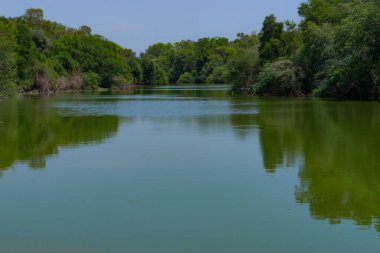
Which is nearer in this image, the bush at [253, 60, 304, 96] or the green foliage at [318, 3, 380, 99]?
the green foliage at [318, 3, 380, 99]

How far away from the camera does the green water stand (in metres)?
7.89

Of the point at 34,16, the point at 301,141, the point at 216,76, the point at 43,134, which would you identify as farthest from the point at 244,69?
the point at 216,76

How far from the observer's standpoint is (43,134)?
829 inches

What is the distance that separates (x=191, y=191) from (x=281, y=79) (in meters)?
38.5

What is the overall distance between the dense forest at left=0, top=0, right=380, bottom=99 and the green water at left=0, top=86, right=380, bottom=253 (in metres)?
17.4

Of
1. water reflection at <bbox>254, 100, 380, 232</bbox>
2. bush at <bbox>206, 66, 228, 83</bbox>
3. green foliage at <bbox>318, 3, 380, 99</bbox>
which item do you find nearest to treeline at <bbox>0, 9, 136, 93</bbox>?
bush at <bbox>206, 66, 228, 83</bbox>

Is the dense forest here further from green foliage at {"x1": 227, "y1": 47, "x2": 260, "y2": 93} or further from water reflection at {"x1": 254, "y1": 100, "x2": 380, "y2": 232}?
water reflection at {"x1": 254, "y1": 100, "x2": 380, "y2": 232}

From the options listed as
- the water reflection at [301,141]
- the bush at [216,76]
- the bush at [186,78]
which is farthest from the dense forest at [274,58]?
the bush at [186,78]

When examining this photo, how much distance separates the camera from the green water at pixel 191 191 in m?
7.89

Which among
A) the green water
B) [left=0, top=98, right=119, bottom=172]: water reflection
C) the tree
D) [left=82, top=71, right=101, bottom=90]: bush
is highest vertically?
the tree

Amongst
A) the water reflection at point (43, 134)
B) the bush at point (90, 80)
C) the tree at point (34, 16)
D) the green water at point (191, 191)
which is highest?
the tree at point (34, 16)

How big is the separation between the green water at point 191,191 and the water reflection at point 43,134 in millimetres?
66

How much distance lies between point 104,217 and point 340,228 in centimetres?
368

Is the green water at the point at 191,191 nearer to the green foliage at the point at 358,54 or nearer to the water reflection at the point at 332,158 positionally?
the water reflection at the point at 332,158
